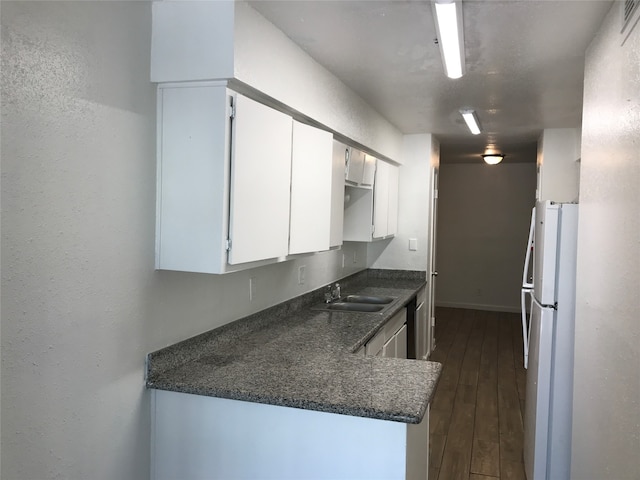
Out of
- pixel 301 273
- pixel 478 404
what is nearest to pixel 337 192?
pixel 301 273

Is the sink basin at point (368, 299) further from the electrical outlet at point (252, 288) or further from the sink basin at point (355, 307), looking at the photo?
the electrical outlet at point (252, 288)

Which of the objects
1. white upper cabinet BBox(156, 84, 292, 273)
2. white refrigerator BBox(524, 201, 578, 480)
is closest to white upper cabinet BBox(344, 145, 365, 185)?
white refrigerator BBox(524, 201, 578, 480)

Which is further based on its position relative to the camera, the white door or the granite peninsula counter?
the white door

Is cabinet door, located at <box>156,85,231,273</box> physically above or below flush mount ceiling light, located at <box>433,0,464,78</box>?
below

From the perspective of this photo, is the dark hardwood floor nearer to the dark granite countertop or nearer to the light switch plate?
the dark granite countertop

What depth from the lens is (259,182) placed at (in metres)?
2.22

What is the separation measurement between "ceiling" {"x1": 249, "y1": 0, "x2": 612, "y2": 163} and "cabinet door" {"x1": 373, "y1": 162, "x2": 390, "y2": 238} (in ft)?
1.57

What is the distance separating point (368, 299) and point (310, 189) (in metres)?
1.81

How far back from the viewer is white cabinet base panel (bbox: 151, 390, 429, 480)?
6.24 feet

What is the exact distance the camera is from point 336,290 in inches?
162

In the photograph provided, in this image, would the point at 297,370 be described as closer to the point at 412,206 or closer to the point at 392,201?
the point at 392,201

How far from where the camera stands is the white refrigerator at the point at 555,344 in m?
2.74

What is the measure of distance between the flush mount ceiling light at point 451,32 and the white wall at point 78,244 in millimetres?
1138

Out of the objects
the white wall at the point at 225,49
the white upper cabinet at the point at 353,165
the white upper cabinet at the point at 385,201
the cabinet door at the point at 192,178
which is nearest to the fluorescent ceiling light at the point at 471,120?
the white upper cabinet at the point at 385,201
